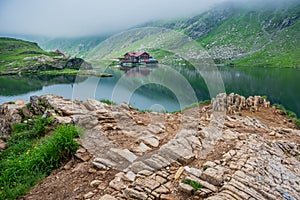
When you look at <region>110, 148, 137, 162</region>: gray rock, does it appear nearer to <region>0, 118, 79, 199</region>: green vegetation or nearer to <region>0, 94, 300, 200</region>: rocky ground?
<region>0, 94, 300, 200</region>: rocky ground

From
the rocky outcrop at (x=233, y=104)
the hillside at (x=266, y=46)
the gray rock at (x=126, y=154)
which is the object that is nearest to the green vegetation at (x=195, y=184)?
the gray rock at (x=126, y=154)

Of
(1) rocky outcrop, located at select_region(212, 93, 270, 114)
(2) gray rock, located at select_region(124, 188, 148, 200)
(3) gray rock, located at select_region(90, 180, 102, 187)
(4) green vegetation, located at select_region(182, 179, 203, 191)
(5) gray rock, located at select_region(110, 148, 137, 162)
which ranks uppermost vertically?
(5) gray rock, located at select_region(110, 148, 137, 162)

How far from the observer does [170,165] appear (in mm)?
8844

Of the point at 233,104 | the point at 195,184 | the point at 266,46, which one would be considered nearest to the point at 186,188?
the point at 195,184

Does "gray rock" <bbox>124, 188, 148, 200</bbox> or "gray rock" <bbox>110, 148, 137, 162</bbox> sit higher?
"gray rock" <bbox>110, 148, 137, 162</bbox>

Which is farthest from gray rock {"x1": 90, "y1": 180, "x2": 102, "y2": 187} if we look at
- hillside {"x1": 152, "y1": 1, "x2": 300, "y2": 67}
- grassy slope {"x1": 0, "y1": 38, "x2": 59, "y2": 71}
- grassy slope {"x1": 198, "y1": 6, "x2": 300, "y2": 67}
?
grassy slope {"x1": 198, "y1": 6, "x2": 300, "y2": 67}

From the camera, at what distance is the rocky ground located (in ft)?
24.9

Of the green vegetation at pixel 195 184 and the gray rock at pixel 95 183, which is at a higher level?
the green vegetation at pixel 195 184

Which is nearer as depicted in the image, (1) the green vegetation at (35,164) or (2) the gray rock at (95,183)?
(2) the gray rock at (95,183)

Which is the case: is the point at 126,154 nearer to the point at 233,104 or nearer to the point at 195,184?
the point at 195,184

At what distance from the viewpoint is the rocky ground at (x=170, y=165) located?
7582 millimetres

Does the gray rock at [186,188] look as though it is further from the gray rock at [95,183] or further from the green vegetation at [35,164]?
the green vegetation at [35,164]

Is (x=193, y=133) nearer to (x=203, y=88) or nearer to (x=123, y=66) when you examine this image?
(x=123, y=66)

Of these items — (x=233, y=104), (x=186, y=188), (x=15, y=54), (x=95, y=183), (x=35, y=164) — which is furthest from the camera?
(x=15, y=54)
